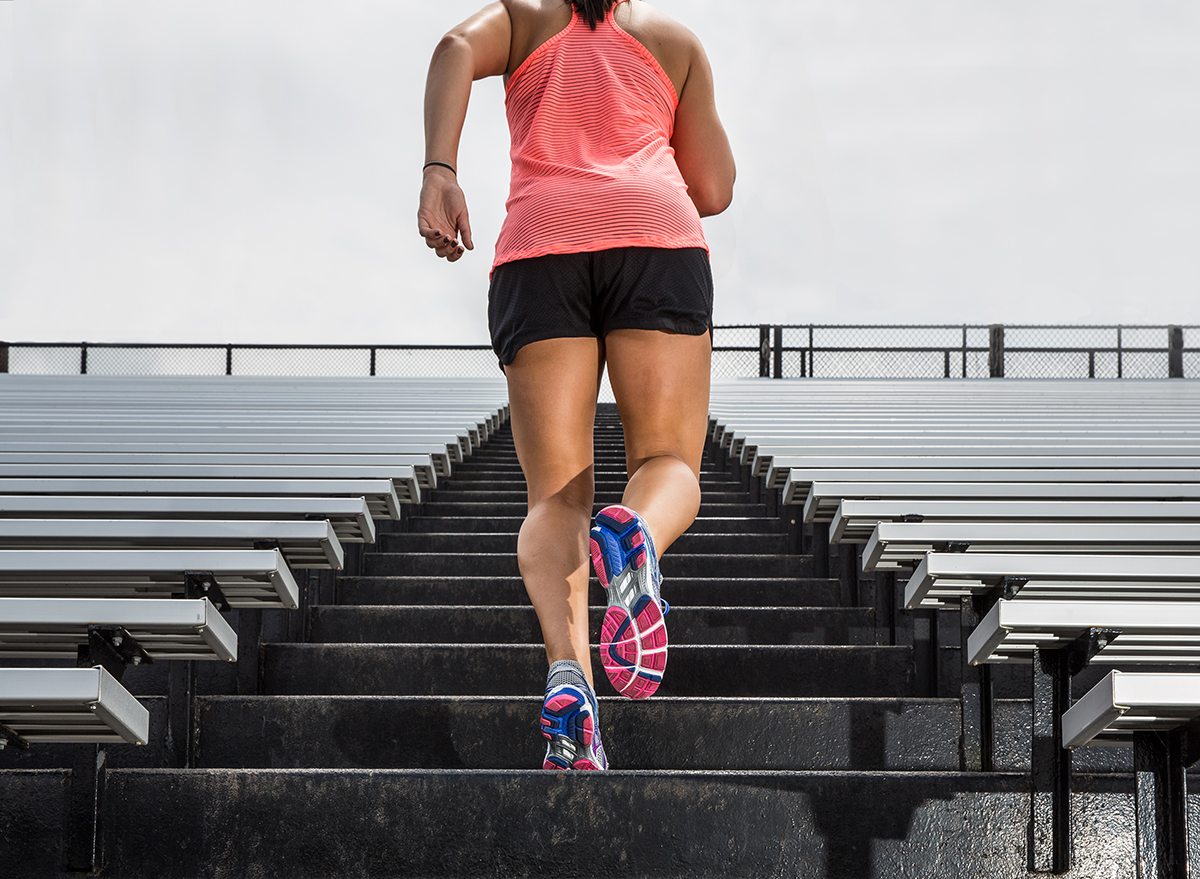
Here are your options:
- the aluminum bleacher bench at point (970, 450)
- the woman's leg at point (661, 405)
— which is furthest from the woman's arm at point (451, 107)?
the aluminum bleacher bench at point (970, 450)

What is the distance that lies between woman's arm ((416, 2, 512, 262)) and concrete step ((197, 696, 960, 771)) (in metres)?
0.94

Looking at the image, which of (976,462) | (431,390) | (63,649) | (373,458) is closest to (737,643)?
(976,462)


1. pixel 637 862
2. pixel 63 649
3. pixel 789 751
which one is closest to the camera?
pixel 637 862

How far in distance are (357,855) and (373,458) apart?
232cm

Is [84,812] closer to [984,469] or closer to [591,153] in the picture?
[591,153]

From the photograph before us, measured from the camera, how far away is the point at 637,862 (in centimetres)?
189

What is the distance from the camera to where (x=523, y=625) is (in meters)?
3.20

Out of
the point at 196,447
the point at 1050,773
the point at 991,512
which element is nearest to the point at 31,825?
the point at 1050,773

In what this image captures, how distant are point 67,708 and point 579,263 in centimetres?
111

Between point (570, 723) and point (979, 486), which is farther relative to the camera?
point (979, 486)

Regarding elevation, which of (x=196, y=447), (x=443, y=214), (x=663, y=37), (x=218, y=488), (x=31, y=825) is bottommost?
(x=31, y=825)

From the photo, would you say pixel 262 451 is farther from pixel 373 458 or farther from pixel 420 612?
pixel 420 612

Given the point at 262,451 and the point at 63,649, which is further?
the point at 262,451

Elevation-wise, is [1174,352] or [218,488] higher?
[1174,352]
